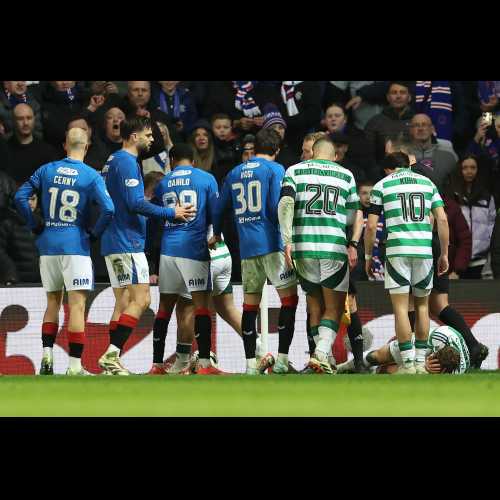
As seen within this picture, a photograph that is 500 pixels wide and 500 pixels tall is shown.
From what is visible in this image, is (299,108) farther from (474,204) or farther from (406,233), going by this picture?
(406,233)

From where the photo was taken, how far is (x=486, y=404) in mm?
8281

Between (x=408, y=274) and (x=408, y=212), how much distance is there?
1.80ft

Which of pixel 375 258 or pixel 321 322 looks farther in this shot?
pixel 375 258

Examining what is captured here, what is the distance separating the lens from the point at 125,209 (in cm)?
1111

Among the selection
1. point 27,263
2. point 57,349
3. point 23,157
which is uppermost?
Result: point 23,157

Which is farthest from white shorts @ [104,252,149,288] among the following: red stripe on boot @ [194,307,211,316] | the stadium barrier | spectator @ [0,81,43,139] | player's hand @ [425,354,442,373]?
spectator @ [0,81,43,139]

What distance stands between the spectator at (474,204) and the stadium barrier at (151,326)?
1482 mm

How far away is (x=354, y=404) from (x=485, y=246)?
7.27m

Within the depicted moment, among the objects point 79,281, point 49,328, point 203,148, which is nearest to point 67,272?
point 79,281

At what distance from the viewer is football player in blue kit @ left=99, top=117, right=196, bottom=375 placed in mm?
10875

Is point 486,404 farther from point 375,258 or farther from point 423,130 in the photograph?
point 423,130

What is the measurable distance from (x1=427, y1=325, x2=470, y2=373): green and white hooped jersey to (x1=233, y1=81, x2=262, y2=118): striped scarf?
577cm

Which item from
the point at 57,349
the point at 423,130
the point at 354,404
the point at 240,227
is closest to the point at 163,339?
the point at 240,227

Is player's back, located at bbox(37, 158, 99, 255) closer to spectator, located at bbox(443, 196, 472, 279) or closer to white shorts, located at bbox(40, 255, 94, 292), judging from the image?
white shorts, located at bbox(40, 255, 94, 292)
